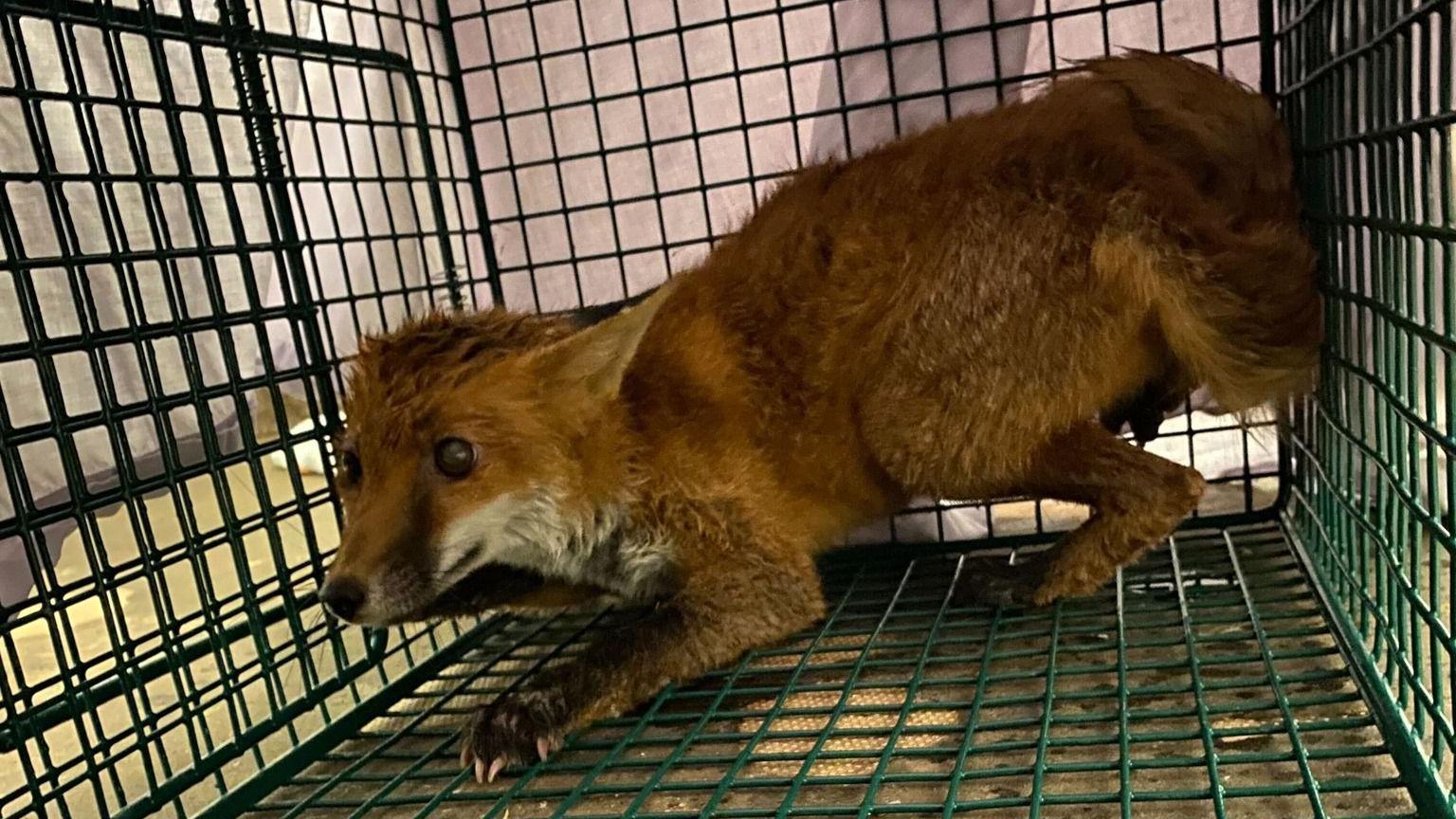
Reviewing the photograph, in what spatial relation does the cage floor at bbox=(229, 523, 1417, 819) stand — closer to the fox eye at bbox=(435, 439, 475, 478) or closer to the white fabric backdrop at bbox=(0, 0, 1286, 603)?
the fox eye at bbox=(435, 439, 475, 478)

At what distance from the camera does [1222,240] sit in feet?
4.46

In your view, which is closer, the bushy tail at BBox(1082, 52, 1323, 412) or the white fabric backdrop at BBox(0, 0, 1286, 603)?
Answer: the bushy tail at BBox(1082, 52, 1323, 412)

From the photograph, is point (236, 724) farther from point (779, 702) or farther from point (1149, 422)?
point (1149, 422)

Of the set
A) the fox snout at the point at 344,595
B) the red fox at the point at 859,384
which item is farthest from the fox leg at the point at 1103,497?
the fox snout at the point at 344,595

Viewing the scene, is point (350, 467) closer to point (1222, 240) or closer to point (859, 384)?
point (859, 384)

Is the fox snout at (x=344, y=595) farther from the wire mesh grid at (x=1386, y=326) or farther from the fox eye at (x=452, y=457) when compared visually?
the wire mesh grid at (x=1386, y=326)

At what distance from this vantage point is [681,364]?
155cm

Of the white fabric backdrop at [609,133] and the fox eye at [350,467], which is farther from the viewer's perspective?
the white fabric backdrop at [609,133]

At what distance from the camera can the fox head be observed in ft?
4.12

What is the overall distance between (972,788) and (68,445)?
1035mm

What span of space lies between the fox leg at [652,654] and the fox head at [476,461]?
13cm

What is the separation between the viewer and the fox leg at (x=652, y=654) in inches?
48.0

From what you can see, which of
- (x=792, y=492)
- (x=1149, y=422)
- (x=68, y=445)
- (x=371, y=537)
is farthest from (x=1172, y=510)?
(x=68, y=445)

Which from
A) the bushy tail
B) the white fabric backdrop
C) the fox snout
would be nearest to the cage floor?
the fox snout
